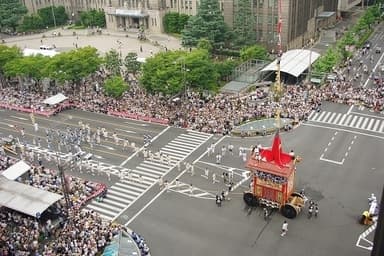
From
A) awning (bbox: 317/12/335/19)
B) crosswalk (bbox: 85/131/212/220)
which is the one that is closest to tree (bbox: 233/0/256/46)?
awning (bbox: 317/12/335/19)

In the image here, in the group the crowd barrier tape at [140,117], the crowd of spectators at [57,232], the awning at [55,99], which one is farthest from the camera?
the awning at [55,99]

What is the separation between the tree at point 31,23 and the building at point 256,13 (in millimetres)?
8176

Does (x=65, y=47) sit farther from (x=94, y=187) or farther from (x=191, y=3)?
(x=94, y=187)

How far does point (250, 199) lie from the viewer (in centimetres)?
4247

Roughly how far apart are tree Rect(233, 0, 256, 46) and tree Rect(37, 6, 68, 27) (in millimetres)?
54005

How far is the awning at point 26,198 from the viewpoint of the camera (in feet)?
131

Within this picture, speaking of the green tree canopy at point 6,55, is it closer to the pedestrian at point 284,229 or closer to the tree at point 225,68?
the tree at point 225,68

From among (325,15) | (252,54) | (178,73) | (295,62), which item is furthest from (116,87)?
(325,15)

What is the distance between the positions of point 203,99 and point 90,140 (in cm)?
1721

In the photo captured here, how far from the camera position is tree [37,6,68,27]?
381 ft

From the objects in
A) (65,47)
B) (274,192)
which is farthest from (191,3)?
(274,192)

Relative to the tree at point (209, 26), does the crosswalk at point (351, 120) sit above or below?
below

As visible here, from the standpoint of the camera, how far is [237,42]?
279ft

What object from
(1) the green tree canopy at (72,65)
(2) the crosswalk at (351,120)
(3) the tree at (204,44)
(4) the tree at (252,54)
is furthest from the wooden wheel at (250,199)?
(3) the tree at (204,44)
